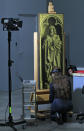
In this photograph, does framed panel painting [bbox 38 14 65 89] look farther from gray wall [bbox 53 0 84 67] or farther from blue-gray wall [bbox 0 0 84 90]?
gray wall [bbox 53 0 84 67]

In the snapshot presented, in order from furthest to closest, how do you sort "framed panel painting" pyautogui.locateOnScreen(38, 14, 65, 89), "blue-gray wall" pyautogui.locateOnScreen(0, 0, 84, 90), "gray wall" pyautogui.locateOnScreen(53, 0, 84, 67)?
"gray wall" pyautogui.locateOnScreen(53, 0, 84, 67), "blue-gray wall" pyautogui.locateOnScreen(0, 0, 84, 90), "framed panel painting" pyautogui.locateOnScreen(38, 14, 65, 89)

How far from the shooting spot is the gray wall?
9.86 m

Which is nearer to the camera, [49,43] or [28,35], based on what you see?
[49,43]

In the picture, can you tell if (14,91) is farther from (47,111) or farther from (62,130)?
(62,130)

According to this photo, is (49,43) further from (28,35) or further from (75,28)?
(75,28)

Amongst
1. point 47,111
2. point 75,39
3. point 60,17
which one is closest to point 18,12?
point 75,39

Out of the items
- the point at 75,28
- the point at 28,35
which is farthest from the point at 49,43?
the point at 75,28

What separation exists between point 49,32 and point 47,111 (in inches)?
62.8

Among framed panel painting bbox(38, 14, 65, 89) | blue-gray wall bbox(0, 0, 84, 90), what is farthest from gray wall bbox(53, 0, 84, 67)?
framed panel painting bbox(38, 14, 65, 89)

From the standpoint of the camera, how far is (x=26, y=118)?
5.37 m

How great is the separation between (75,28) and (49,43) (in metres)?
3.98

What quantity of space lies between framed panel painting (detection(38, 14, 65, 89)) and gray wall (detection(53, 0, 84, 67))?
12.5 feet

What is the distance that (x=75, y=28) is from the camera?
9906 millimetres

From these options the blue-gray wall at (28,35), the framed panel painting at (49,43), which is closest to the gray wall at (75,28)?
the blue-gray wall at (28,35)
